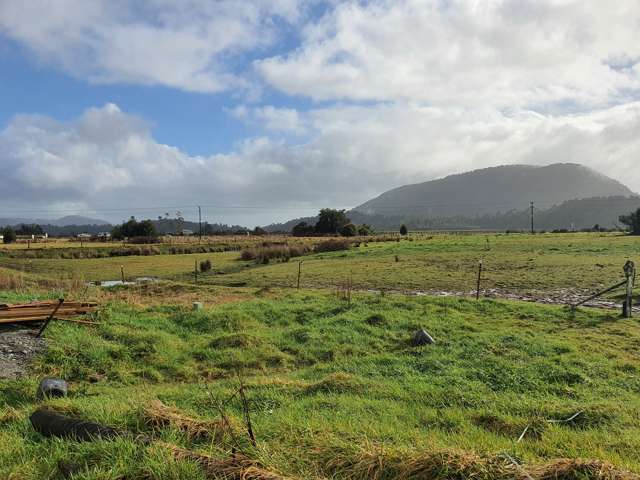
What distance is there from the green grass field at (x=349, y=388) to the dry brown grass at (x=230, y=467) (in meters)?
0.06

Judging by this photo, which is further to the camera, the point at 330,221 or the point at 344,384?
the point at 330,221

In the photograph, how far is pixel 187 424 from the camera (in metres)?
4.64

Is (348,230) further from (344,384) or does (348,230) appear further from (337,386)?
(337,386)

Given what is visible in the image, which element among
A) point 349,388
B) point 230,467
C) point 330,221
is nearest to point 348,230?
point 330,221

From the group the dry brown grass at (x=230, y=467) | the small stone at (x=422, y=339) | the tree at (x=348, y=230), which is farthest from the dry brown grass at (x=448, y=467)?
the tree at (x=348, y=230)

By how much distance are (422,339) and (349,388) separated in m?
4.76

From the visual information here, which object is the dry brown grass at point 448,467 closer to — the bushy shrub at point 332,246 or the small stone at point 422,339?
the small stone at point 422,339

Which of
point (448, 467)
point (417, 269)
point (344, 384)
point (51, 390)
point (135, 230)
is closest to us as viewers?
point (448, 467)

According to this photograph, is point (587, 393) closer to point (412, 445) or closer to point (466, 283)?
point (412, 445)

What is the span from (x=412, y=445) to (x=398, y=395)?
3016mm

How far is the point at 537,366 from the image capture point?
9852mm

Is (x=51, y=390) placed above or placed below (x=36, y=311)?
below

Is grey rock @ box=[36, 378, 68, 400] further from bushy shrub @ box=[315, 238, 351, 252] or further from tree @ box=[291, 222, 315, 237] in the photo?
tree @ box=[291, 222, 315, 237]

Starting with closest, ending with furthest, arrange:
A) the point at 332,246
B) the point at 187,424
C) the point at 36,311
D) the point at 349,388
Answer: the point at 187,424 → the point at 349,388 → the point at 36,311 → the point at 332,246
